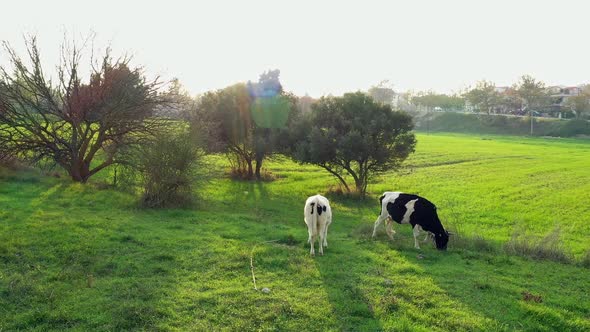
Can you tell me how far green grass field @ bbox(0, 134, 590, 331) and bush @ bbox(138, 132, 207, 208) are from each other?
1.14 meters

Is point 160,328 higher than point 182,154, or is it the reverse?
point 182,154

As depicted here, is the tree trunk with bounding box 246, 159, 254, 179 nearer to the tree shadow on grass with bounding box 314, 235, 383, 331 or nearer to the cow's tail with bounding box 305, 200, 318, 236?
→ the tree shadow on grass with bounding box 314, 235, 383, 331

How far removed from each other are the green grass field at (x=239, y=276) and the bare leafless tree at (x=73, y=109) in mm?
3910

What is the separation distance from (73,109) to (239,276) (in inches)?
713

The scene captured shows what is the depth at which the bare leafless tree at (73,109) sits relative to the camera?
23.8m

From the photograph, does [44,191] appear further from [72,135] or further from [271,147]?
[271,147]

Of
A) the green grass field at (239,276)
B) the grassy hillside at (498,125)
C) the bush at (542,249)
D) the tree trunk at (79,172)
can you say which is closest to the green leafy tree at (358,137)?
the green grass field at (239,276)

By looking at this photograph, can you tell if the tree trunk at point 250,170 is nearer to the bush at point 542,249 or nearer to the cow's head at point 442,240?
the cow's head at point 442,240

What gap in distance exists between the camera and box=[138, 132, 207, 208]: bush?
1980 centimetres

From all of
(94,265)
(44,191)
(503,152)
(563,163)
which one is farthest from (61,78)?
(503,152)

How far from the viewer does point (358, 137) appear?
91.2ft

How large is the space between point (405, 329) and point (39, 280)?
789 cm

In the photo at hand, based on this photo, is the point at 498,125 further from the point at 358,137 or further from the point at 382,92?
the point at 358,137

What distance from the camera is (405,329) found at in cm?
834
